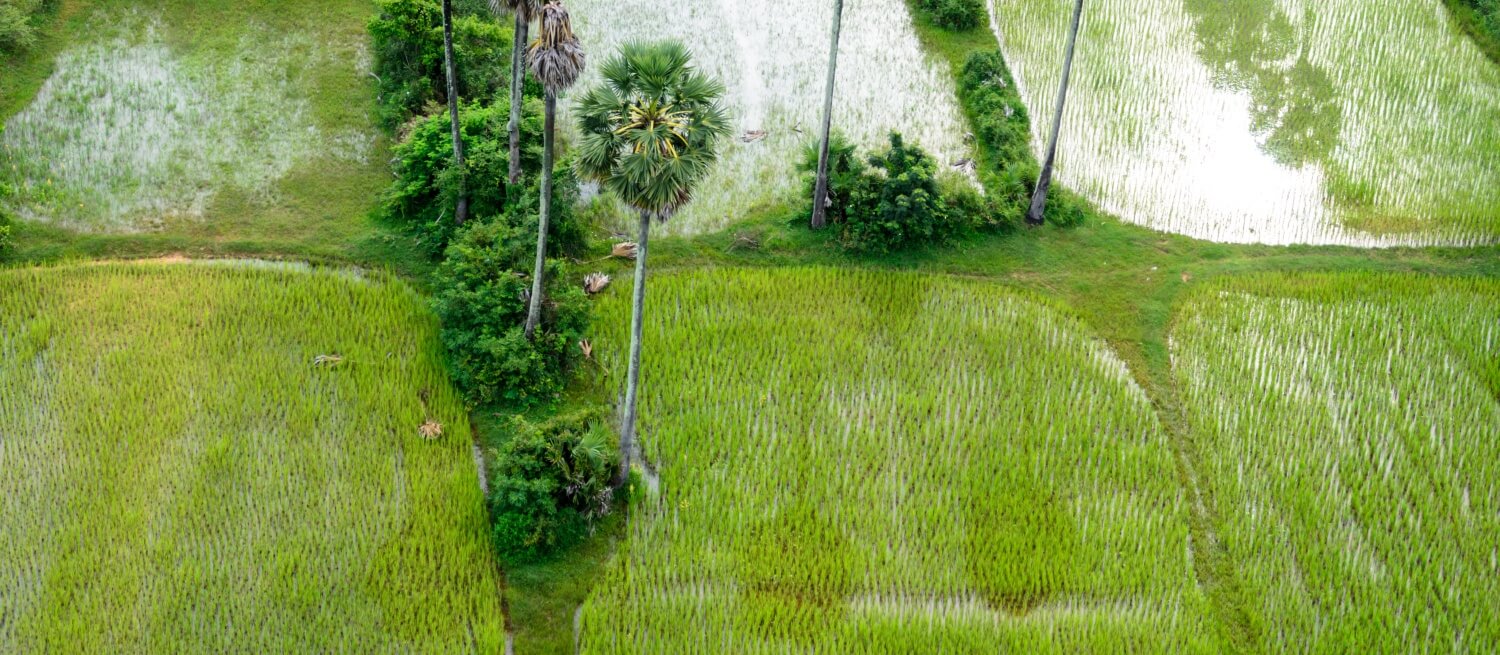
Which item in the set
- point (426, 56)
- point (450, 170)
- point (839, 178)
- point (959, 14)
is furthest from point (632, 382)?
point (959, 14)

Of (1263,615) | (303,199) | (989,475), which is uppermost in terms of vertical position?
(303,199)

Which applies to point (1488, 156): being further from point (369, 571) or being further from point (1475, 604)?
point (369, 571)

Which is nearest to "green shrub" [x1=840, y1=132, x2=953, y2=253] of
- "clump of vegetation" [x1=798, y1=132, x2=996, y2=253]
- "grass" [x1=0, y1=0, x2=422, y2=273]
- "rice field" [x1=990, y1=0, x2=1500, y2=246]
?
"clump of vegetation" [x1=798, y1=132, x2=996, y2=253]

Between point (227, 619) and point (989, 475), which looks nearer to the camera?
point (227, 619)

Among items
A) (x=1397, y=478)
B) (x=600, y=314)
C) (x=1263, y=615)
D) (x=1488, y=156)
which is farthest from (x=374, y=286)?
(x=1488, y=156)

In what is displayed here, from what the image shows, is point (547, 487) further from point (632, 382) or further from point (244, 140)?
point (244, 140)

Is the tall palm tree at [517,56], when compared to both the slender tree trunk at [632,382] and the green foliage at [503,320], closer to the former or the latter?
the green foliage at [503,320]

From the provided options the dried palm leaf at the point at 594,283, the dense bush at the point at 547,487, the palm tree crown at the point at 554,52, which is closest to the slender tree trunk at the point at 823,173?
the dried palm leaf at the point at 594,283
